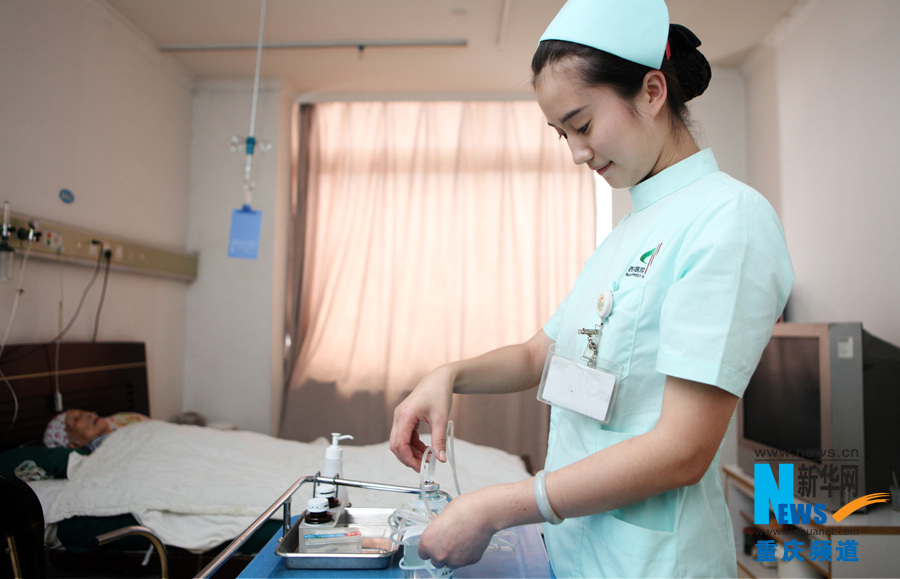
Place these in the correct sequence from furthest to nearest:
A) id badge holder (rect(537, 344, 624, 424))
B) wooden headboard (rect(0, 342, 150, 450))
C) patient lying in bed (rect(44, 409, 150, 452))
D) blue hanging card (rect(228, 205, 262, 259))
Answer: blue hanging card (rect(228, 205, 262, 259)) → patient lying in bed (rect(44, 409, 150, 452)) → wooden headboard (rect(0, 342, 150, 450)) → id badge holder (rect(537, 344, 624, 424))

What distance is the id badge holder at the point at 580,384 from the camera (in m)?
0.74

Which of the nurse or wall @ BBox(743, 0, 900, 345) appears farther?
wall @ BBox(743, 0, 900, 345)

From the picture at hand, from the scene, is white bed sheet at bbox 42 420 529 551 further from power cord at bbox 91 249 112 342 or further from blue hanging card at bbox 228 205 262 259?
blue hanging card at bbox 228 205 262 259

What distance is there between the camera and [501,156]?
3.85 meters

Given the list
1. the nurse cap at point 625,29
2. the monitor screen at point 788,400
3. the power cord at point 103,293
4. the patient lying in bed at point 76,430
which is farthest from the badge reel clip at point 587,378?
the power cord at point 103,293

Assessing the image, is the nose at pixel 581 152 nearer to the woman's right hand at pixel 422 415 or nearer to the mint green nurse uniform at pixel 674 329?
the mint green nurse uniform at pixel 674 329

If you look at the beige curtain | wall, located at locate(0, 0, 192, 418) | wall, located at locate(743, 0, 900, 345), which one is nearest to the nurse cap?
wall, located at locate(743, 0, 900, 345)

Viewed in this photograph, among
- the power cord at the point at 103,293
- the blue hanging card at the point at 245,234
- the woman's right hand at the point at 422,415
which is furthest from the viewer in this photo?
the power cord at the point at 103,293

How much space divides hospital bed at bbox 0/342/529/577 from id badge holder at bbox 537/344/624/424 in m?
1.30

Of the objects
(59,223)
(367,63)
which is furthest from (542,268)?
(59,223)

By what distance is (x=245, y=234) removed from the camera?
105 inches

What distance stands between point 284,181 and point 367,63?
974 mm

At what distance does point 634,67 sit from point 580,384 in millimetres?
450

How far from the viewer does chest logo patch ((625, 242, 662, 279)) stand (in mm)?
740
